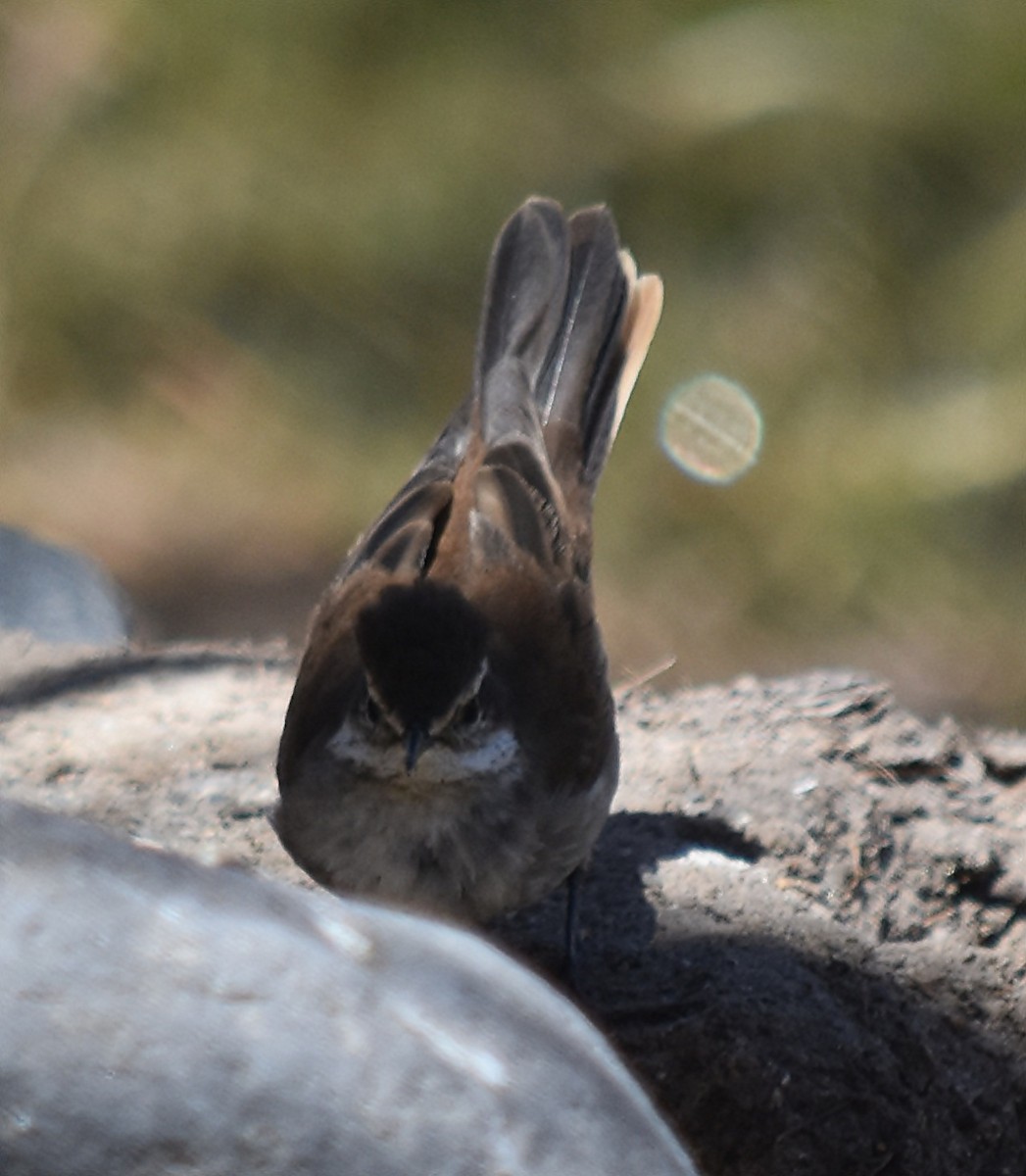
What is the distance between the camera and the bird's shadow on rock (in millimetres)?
3195

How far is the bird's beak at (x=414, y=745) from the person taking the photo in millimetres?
3475

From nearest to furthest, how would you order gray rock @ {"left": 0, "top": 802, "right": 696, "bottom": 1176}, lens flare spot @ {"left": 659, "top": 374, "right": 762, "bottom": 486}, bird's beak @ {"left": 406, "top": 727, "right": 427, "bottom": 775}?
gray rock @ {"left": 0, "top": 802, "right": 696, "bottom": 1176} → bird's beak @ {"left": 406, "top": 727, "right": 427, "bottom": 775} → lens flare spot @ {"left": 659, "top": 374, "right": 762, "bottom": 486}

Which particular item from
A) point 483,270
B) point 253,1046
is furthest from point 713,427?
point 253,1046

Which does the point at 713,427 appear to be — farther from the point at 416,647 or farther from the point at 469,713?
the point at 416,647

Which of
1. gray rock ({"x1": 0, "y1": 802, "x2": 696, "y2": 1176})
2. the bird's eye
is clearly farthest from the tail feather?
gray rock ({"x1": 0, "y1": 802, "x2": 696, "y2": 1176})

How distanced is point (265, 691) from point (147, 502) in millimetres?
3751

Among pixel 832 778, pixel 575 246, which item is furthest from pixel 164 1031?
pixel 575 246

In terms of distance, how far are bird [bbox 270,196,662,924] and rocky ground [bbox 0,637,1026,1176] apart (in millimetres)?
273

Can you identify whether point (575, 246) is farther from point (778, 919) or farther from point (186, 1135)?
point (186, 1135)

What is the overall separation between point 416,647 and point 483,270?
5094mm

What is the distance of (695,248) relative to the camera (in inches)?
320

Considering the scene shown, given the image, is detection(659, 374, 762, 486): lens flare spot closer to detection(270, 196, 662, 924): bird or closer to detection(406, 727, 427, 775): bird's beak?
detection(270, 196, 662, 924): bird

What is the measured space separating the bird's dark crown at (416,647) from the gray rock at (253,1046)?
126 centimetres

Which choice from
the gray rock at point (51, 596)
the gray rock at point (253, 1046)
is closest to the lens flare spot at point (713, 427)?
the gray rock at point (51, 596)
